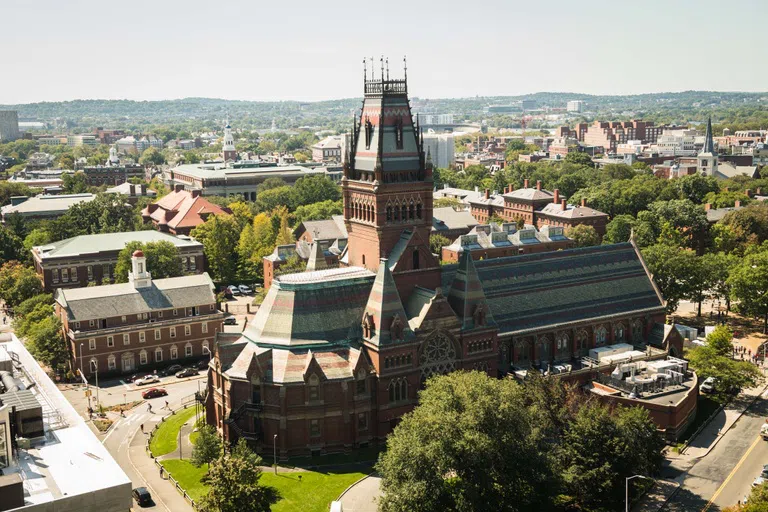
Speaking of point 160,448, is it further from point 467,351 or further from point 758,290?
point 758,290

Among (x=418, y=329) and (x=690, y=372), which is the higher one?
(x=418, y=329)

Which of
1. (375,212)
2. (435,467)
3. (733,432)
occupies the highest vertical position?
(375,212)

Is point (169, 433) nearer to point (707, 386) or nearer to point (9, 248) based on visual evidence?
point (707, 386)

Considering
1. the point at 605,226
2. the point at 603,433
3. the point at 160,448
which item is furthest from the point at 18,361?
the point at 605,226

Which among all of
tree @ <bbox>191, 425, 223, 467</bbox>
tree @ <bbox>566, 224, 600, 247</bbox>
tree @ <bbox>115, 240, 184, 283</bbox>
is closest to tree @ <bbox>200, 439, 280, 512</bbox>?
tree @ <bbox>191, 425, 223, 467</bbox>

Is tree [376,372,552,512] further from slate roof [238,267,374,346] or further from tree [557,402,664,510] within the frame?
slate roof [238,267,374,346]

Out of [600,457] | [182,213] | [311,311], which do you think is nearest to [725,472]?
[600,457]
